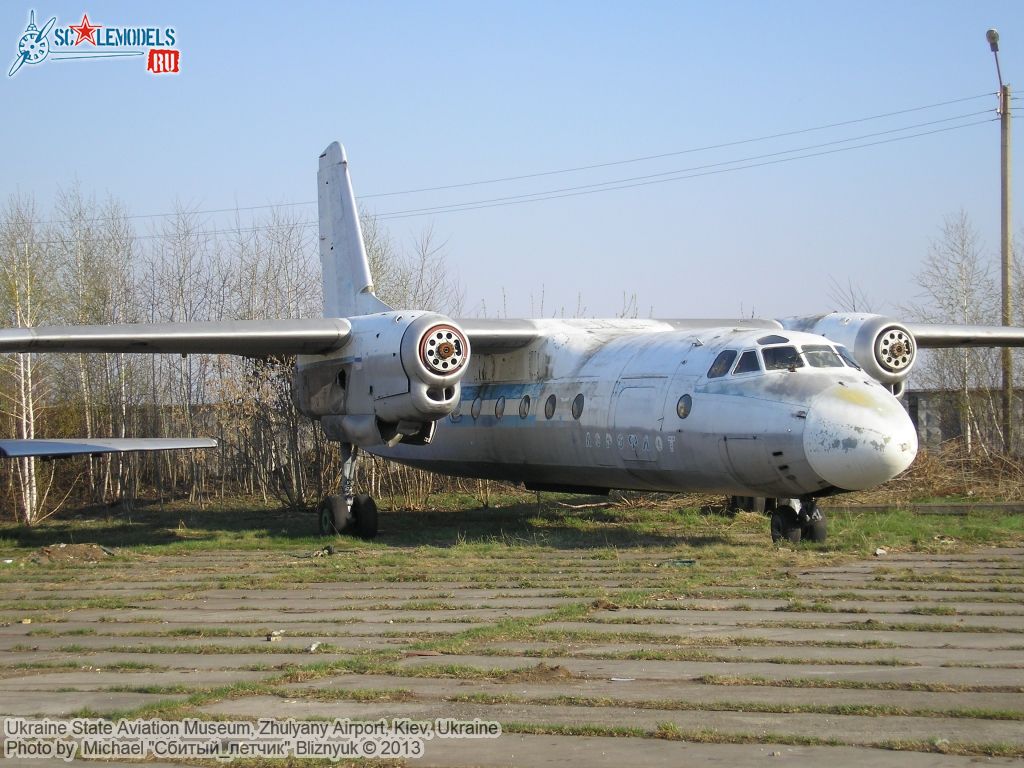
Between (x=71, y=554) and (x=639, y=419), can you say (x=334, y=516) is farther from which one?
(x=639, y=419)

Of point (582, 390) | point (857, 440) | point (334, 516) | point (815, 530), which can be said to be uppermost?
point (582, 390)

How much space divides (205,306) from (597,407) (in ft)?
56.7

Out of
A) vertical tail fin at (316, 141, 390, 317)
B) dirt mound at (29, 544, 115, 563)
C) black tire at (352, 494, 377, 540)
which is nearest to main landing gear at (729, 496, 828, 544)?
black tire at (352, 494, 377, 540)

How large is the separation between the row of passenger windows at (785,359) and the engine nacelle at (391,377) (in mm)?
3685

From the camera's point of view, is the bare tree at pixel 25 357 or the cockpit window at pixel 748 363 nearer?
the cockpit window at pixel 748 363

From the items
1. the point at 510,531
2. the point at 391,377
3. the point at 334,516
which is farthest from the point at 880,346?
the point at 334,516

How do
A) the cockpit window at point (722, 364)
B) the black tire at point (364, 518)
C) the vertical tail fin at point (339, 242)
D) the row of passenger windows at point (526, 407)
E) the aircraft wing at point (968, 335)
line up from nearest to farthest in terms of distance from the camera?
the cockpit window at point (722, 364) < the row of passenger windows at point (526, 407) < the black tire at point (364, 518) < the aircraft wing at point (968, 335) < the vertical tail fin at point (339, 242)

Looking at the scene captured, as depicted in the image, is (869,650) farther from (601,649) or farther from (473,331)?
(473,331)

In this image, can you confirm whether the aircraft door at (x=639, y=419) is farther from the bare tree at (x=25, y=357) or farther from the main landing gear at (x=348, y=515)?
the bare tree at (x=25, y=357)

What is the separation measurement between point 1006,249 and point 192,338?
16.2m

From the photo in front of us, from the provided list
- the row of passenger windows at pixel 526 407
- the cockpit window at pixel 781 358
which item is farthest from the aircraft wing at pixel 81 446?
the cockpit window at pixel 781 358

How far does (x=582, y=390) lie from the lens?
15375 mm

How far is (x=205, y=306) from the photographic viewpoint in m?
29.4

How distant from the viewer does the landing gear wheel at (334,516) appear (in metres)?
16.9
